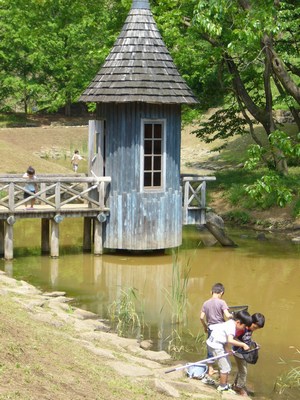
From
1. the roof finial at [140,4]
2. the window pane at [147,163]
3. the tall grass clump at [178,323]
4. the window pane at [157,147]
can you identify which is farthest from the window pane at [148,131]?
the tall grass clump at [178,323]

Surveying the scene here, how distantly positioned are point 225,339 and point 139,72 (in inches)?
433

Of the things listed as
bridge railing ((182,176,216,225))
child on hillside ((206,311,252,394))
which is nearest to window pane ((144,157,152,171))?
bridge railing ((182,176,216,225))

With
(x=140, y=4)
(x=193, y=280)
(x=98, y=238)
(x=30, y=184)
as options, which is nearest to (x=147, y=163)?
(x=98, y=238)

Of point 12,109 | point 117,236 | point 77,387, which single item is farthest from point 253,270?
point 12,109

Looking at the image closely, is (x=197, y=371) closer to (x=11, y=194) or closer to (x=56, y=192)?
(x=11, y=194)

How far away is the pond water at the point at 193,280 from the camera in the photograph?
15391 mm

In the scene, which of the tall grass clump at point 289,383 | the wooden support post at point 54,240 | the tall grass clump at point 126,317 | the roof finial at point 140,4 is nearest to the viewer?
the tall grass clump at point 289,383

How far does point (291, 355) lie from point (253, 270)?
6.93 metres

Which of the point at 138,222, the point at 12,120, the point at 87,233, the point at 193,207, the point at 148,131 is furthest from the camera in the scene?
the point at 12,120

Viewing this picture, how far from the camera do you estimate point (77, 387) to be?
10.1m

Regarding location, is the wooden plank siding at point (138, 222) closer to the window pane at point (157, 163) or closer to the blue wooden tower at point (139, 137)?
the blue wooden tower at point (139, 137)

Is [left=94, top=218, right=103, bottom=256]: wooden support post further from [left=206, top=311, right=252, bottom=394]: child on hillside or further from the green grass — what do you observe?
the green grass

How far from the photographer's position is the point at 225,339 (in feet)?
39.7

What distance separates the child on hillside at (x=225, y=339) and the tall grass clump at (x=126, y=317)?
10.9 feet
